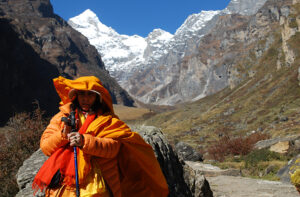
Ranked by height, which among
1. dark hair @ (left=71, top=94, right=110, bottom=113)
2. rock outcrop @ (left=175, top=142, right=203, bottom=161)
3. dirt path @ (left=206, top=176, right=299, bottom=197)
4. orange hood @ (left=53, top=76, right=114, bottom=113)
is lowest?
dirt path @ (left=206, top=176, right=299, bottom=197)

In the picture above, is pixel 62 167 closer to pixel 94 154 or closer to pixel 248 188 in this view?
pixel 94 154

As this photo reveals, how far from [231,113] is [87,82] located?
8395cm

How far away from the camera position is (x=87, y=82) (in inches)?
162

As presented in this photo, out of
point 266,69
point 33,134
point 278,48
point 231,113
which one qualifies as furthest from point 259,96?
point 33,134

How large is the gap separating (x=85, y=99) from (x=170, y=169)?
10.6 feet

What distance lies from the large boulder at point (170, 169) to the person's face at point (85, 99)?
2.49 m

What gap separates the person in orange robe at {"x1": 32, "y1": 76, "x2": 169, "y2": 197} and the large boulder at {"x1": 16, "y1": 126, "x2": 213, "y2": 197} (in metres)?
2.07

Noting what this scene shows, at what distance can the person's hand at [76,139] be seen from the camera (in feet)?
11.6

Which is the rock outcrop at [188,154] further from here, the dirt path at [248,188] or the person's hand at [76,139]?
the person's hand at [76,139]

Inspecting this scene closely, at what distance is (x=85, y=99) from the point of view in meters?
4.14

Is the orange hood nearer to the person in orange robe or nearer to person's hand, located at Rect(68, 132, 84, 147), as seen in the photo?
the person in orange robe

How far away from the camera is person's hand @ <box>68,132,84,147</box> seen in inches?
139

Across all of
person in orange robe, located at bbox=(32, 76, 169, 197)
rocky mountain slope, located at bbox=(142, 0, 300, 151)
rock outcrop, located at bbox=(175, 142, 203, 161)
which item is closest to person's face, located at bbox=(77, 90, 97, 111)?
person in orange robe, located at bbox=(32, 76, 169, 197)

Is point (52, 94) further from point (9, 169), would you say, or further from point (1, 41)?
point (9, 169)
